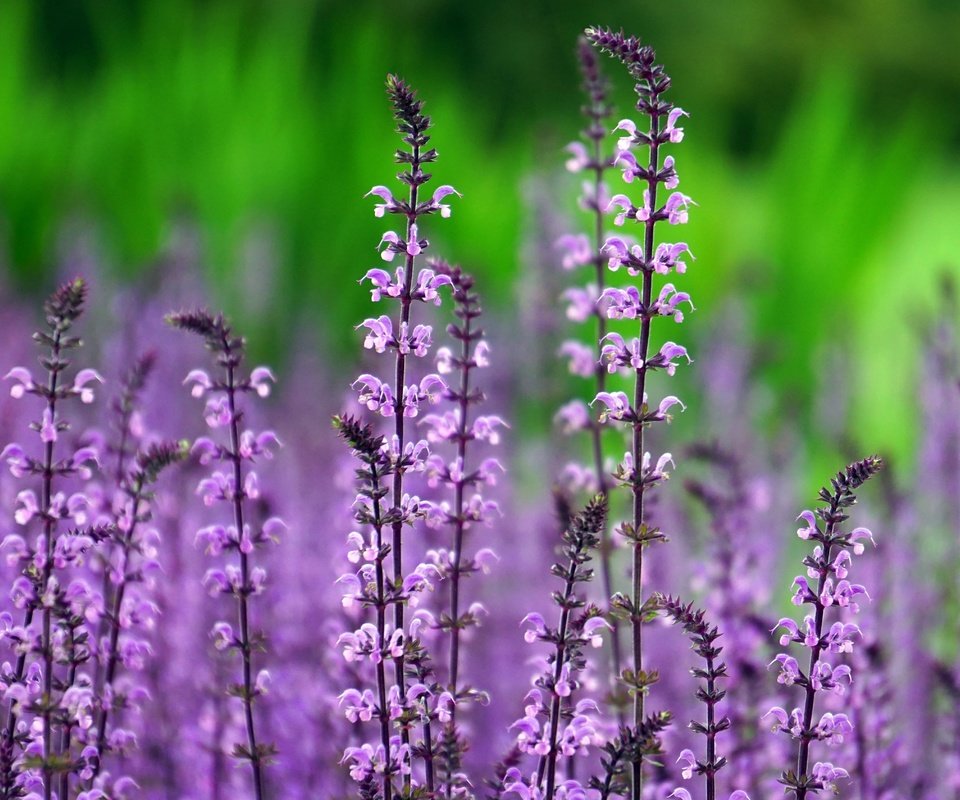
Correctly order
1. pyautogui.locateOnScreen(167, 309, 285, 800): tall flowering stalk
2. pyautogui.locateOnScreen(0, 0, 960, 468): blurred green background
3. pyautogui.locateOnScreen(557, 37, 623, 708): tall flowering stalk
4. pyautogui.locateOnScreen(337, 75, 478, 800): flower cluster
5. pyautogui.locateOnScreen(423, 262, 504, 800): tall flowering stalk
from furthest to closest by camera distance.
Result: pyautogui.locateOnScreen(0, 0, 960, 468): blurred green background → pyautogui.locateOnScreen(557, 37, 623, 708): tall flowering stalk → pyautogui.locateOnScreen(423, 262, 504, 800): tall flowering stalk → pyautogui.locateOnScreen(167, 309, 285, 800): tall flowering stalk → pyautogui.locateOnScreen(337, 75, 478, 800): flower cluster

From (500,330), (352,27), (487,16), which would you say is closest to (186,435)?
(500,330)

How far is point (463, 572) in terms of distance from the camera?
2693mm

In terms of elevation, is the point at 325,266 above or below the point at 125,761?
above

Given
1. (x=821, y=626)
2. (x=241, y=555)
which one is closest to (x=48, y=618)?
(x=241, y=555)

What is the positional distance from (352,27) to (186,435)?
27.9 feet

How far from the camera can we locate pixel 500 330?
21.6ft

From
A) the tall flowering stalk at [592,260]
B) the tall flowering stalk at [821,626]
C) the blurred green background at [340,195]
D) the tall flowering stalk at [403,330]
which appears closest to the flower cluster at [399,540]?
the tall flowering stalk at [403,330]

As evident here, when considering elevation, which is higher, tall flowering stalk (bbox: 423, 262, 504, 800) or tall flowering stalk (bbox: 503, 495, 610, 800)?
tall flowering stalk (bbox: 423, 262, 504, 800)

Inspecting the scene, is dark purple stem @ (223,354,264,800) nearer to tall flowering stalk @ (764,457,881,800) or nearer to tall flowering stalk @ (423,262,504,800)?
tall flowering stalk @ (423,262,504,800)

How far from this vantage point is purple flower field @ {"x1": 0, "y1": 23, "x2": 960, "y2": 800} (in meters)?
2.30

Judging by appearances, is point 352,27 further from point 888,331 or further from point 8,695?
point 8,695

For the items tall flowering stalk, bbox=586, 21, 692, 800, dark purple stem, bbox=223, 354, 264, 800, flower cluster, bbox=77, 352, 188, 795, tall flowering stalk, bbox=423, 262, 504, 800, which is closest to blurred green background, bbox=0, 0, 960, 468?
flower cluster, bbox=77, 352, 188, 795

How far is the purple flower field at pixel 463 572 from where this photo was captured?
230 cm

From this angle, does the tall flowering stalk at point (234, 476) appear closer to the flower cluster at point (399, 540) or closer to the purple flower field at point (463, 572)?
the purple flower field at point (463, 572)
